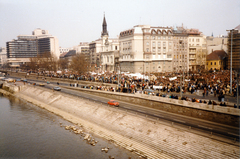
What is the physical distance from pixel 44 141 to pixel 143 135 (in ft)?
47.9

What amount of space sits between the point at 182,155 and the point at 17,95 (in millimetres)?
62170

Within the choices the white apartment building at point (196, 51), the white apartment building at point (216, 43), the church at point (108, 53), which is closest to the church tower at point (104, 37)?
the church at point (108, 53)

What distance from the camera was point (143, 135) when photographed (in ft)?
89.4

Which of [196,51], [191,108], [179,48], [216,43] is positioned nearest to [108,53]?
[179,48]

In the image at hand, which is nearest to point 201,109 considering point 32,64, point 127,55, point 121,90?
point 121,90

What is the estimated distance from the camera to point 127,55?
305ft

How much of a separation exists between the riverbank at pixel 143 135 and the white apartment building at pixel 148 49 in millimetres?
46600

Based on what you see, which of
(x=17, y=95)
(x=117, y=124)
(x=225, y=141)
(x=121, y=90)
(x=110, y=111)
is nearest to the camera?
(x=225, y=141)

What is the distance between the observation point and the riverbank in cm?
2164

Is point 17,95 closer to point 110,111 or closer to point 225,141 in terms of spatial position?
point 110,111

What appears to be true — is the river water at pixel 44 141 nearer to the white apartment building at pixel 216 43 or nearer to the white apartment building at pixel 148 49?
the white apartment building at pixel 148 49

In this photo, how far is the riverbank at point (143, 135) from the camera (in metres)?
21.6

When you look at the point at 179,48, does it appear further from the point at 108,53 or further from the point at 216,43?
the point at 108,53

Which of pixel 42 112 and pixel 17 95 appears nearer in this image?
pixel 42 112
